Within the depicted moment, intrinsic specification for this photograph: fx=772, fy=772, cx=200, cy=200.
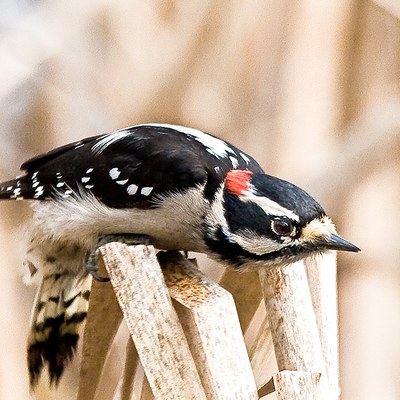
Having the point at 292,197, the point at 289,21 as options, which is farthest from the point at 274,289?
the point at 289,21

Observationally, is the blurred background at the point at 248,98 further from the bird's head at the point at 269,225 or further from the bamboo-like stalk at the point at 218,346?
the bamboo-like stalk at the point at 218,346

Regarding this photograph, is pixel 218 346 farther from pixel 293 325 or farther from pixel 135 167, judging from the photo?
pixel 135 167

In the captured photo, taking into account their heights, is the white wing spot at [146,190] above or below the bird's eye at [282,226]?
above

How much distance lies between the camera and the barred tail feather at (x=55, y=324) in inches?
45.7

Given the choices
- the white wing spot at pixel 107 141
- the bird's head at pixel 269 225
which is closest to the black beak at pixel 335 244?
the bird's head at pixel 269 225

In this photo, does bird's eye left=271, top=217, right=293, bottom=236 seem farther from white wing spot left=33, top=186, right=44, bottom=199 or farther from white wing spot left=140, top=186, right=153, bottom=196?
white wing spot left=33, top=186, right=44, bottom=199

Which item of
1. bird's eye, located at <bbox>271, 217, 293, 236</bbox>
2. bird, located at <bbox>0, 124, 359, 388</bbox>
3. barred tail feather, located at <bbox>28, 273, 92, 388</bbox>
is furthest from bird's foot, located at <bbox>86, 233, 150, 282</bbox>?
bird's eye, located at <bbox>271, 217, 293, 236</bbox>

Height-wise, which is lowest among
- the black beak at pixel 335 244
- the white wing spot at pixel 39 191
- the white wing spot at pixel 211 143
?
the black beak at pixel 335 244

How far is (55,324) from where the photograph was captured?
1.17 meters

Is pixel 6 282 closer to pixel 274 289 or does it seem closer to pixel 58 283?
pixel 58 283

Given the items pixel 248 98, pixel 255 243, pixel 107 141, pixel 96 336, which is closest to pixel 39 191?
pixel 107 141

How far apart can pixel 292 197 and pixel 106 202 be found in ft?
0.91

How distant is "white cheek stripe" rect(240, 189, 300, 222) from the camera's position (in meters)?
0.96

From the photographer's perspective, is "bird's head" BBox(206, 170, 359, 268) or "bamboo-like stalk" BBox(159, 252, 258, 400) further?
"bird's head" BBox(206, 170, 359, 268)
